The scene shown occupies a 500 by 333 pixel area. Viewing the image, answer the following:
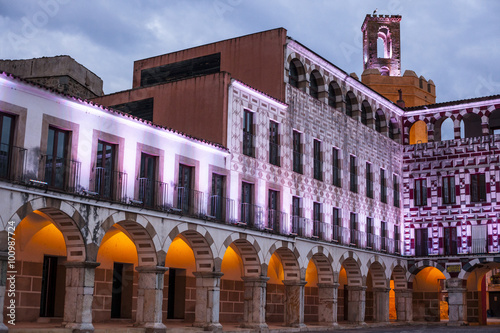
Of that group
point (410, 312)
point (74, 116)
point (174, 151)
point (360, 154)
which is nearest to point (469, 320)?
point (410, 312)

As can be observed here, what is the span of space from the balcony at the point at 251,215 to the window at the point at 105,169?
641 centimetres

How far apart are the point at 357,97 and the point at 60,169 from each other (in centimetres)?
2010

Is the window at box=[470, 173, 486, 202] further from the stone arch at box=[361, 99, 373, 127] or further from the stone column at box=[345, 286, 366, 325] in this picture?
the stone column at box=[345, 286, 366, 325]

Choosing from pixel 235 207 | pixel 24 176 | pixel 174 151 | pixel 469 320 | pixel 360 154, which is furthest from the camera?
pixel 469 320

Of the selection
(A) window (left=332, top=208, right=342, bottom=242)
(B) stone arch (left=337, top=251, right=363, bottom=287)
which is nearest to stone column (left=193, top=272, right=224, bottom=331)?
(A) window (left=332, top=208, right=342, bottom=242)

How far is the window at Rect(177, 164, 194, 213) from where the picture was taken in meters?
23.9

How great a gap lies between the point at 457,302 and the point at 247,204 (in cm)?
1563

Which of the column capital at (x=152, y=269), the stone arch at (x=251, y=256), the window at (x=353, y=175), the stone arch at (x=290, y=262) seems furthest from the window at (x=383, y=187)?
the column capital at (x=152, y=269)

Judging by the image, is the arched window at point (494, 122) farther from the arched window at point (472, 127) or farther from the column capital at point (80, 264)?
the column capital at point (80, 264)

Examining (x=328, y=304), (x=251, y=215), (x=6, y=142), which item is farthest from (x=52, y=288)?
(x=328, y=304)

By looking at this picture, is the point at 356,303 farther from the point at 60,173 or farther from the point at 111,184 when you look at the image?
the point at 60,173

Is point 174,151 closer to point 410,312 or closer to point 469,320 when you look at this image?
point 410,312

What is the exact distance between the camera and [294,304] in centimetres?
2856

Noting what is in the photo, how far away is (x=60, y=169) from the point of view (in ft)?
64.7
